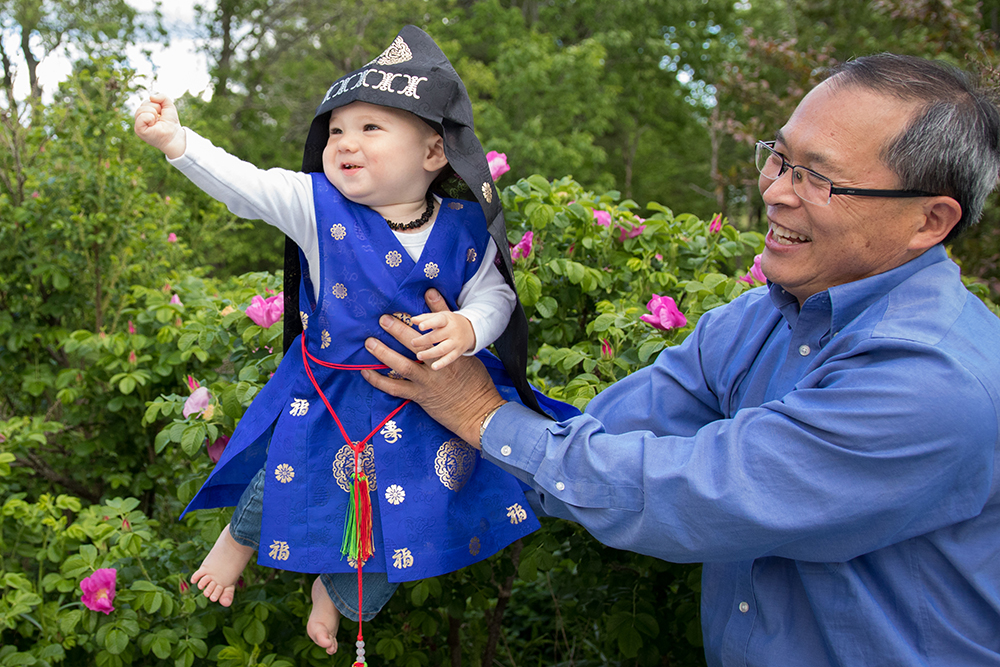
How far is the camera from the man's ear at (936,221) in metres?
1.58

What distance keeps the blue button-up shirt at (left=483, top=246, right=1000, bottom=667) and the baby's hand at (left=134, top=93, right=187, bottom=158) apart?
898 millimetres

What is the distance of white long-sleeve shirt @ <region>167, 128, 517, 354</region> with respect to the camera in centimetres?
167

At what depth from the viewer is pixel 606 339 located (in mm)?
2477

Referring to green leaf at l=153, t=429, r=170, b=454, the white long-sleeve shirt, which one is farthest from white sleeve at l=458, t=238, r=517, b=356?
green leaf at l=153, t=429, r=170, b=454

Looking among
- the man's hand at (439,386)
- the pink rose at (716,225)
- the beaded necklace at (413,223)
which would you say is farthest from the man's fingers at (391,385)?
the pink rose at (716,225)

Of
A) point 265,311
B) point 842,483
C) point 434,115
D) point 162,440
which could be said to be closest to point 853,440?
point 842,483

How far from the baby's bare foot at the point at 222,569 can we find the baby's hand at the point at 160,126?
38.3 inches

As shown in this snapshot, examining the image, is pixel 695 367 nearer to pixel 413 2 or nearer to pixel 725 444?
pixel 725 444

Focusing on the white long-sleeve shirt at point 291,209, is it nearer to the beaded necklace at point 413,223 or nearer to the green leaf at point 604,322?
the beaded necklace at point 413,223

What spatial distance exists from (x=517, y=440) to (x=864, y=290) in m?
0.80

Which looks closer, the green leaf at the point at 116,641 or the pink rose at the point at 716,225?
the green leaf at the point at 116,641

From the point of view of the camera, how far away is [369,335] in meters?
1.88

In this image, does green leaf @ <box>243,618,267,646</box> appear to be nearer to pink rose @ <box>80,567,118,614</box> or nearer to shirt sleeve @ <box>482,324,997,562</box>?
pink rose @ <box>80,567,118,614</box>

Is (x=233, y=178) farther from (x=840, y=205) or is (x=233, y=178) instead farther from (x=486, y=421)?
(x=840, y=205)
